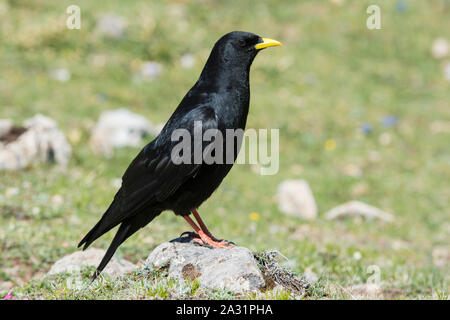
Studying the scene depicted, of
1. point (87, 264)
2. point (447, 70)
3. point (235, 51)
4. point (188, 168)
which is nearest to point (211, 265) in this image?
point (188, 168)

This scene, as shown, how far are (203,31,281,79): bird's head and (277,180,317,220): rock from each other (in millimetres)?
4813

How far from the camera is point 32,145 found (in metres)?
9.19

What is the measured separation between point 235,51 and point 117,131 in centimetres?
616

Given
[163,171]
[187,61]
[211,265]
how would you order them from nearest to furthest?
[211,265] < [163,171] < [187,61]

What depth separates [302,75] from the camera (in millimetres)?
15609

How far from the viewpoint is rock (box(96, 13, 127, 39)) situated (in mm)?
15531

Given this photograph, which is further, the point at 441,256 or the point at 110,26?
the point at 110,26

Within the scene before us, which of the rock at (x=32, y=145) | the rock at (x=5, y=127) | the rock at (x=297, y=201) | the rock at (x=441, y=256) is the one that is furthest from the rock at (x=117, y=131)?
the rock at (x=441, y=256)

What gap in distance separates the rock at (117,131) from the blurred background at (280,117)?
0.21m

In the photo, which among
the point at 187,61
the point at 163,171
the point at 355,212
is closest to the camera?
the point at 163,171

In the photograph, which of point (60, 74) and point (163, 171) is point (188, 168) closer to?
point (163, 171)

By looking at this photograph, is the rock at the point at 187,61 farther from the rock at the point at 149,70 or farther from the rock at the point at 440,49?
the rock at the point at 440,49

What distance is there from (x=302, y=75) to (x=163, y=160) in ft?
36.3
